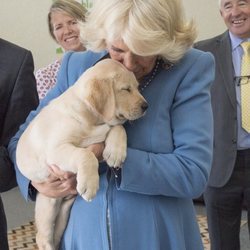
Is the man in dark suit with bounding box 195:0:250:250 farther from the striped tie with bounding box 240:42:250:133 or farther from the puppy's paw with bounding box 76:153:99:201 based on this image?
the puppy's paw with bounding box 76:153:99:201

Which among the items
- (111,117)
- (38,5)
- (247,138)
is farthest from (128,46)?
(38,5)

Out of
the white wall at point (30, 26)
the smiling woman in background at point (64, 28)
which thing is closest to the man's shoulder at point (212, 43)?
the smiling woman in background at point (64, 28)

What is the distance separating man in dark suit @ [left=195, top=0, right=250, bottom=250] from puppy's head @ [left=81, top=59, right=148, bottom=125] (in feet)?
3.97

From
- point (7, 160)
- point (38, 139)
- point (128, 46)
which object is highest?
point (128, 46)

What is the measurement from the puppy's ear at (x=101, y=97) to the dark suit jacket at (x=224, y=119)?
123 centimetres

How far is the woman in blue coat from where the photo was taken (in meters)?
1.22

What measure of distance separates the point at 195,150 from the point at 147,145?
0.13 m

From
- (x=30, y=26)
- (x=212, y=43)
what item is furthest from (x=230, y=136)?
(x=30, y=26)

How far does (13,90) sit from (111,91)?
40 cm


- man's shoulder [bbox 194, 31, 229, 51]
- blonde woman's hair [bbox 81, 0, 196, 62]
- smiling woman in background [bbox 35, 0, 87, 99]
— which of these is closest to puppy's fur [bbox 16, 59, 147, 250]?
blonde woman's hair [bbox 81, 0, 196, 62]

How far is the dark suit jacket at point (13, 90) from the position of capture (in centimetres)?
159

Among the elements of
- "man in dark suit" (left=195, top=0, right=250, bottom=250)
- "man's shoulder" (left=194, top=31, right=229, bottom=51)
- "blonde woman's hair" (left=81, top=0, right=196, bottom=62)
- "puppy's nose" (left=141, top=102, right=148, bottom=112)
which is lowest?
"man in dark suit" (left=195, top=0, right=250, bottom=250)

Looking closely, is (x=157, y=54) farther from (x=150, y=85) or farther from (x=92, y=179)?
(x=92, y=179)

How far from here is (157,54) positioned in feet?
4.14
